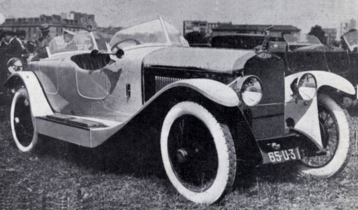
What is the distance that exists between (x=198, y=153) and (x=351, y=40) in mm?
6744

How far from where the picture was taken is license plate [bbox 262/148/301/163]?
329cm

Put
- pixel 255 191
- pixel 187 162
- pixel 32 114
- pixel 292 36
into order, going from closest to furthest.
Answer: pixel 187 162, pixel 255 191, pixel 32 114, pixel 292 36

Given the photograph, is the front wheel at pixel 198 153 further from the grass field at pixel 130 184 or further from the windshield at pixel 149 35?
the windshield at pixel 149 35

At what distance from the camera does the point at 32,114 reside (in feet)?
16.2

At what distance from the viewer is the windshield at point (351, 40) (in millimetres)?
8648

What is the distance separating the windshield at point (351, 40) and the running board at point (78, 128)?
624 cm

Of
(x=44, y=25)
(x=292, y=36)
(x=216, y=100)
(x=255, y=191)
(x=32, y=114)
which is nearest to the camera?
(x=216, y=100)

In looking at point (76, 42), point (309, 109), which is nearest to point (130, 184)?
point (309, 109)

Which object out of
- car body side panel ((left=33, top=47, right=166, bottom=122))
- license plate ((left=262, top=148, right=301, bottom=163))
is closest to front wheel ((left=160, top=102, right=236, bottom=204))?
license plate ((left=262, top=148, right=301, bottom=163))

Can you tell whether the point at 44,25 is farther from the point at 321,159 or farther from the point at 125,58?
the point at 321,159

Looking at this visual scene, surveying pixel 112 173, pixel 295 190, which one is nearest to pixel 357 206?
pixel 295 190

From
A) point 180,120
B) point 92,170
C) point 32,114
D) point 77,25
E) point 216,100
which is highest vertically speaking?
point 77,25

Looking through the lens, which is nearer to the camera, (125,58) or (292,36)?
(125,58)

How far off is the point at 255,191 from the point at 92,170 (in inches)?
68.1
